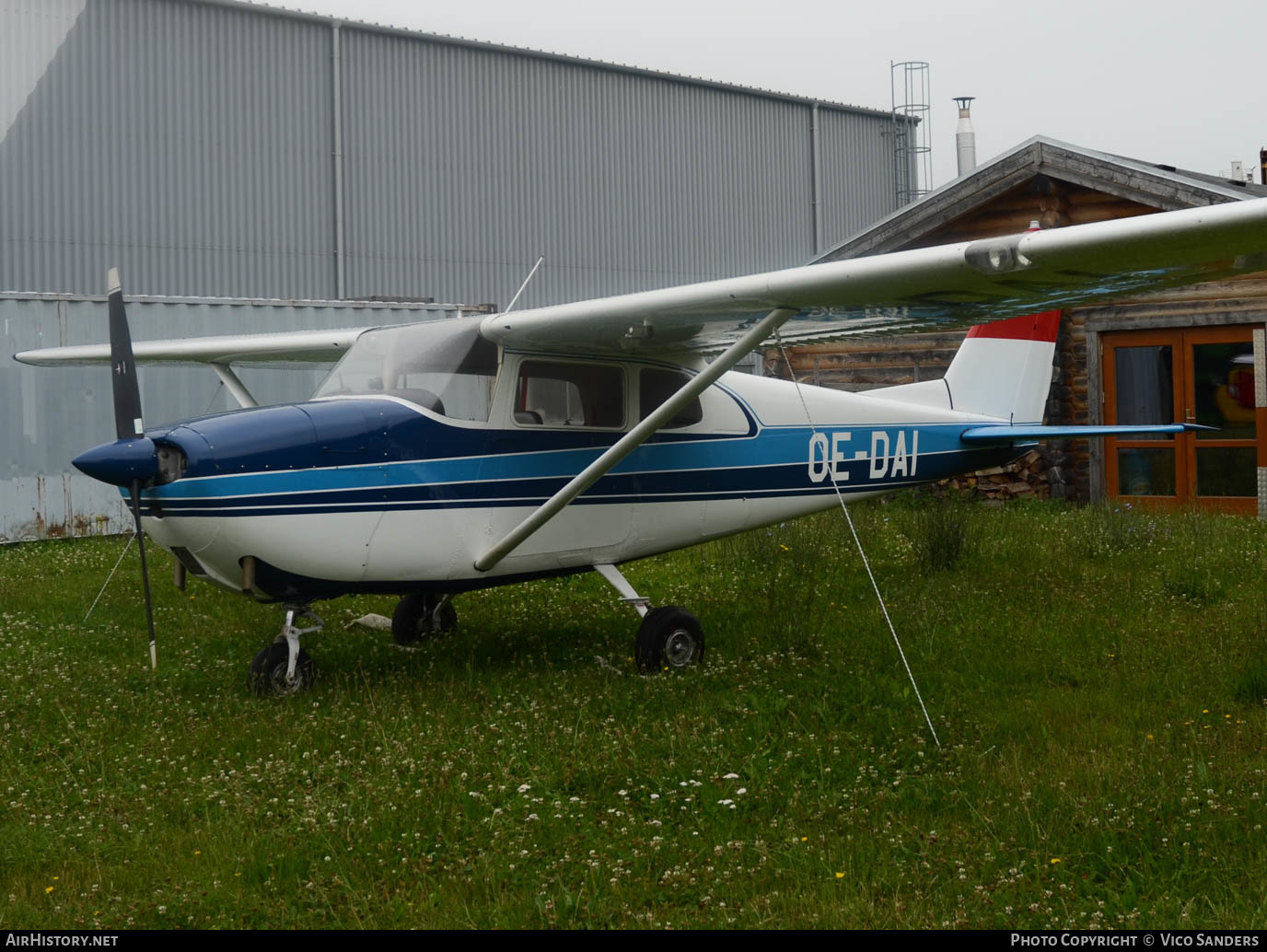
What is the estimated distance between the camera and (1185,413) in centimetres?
1412

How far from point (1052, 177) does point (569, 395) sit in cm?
963

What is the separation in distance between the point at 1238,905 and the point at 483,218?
866 inches

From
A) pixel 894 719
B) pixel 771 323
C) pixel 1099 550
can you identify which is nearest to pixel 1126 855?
pixel 894 719

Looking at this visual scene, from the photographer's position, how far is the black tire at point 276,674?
22.1 feet

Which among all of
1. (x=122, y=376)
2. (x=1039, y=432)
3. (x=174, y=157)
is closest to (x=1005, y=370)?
(x=1039, y=432)

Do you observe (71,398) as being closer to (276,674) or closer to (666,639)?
(276,674)

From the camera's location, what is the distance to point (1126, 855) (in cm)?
419

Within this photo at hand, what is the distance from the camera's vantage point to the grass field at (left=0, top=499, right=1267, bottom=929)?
13.3ft

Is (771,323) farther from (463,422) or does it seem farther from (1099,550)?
(1099,550)

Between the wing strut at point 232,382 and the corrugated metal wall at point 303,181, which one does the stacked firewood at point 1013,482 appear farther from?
the wing strut at point 232,382

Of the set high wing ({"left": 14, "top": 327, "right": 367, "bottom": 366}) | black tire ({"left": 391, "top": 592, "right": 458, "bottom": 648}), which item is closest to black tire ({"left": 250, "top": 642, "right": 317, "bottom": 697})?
black tire ({"left": 391, "top": 592, "right": 458, "bottom": 648})

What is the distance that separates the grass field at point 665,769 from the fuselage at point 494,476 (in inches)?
28.6

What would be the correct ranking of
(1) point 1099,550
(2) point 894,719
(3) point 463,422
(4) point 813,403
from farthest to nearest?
(1) point 1099,550 < (4) point 813,403 < (3) point 463,422 < (2) point 894,719

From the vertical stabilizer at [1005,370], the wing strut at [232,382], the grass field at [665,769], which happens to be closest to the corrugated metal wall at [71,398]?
the wing strut at [232,382]
